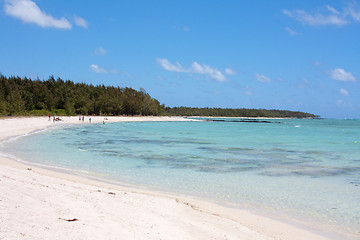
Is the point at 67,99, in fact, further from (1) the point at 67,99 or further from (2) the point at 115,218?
(2) the point at 115,218

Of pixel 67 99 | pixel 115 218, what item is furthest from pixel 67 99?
pixel 115 218

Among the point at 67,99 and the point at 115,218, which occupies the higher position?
the point at 67,99

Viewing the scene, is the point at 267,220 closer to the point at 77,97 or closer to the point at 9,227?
the point at 9,227

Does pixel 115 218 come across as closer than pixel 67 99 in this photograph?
Yes

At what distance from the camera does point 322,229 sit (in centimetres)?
781

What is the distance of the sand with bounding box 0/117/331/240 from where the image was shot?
577 centimetres

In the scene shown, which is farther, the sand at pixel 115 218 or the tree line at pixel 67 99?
the tree line at pixel 67 99

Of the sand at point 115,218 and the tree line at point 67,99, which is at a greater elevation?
the tree line at point 67,99

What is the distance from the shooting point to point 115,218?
682cm

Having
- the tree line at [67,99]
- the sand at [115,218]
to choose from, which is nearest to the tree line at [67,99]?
the tree line at [67,99]

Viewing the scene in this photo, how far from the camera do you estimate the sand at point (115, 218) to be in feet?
18.9

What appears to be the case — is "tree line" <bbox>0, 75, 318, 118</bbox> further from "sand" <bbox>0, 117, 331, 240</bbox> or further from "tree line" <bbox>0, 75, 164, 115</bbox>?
"sand" <bbox>0, 117, 331, 240</bbox>

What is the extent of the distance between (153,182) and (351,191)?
7.77m

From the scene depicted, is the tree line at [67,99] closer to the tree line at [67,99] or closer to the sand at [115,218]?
the tree line at [67,99]
